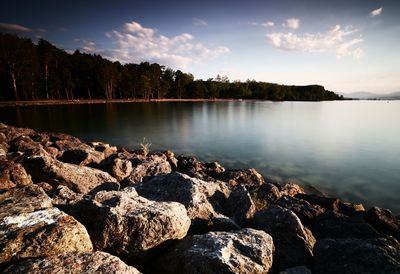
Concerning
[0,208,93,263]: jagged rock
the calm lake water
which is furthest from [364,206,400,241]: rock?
[0,208,93,263]: jagged rock

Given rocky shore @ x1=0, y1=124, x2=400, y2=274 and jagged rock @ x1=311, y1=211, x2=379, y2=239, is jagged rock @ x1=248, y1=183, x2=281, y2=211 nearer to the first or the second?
rocky shore @ x1=0, y1=124, x2=400, y2=274

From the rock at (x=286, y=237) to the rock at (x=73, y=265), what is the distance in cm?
404

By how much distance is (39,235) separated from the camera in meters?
4.28

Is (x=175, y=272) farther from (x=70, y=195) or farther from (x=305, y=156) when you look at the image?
(x=305, y=156)

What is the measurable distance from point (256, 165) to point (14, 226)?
20093 millimetres

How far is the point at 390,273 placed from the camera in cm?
536

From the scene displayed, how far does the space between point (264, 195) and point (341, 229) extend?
12.3 feet

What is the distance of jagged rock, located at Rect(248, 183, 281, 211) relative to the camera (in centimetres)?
1097

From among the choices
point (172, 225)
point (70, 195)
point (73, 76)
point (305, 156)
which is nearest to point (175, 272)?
point (172, 225)

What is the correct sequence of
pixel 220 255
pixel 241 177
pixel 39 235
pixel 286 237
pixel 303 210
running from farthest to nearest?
pixel 241 177
pixel 303 210
pixel 286 237
pixel 220 255
pixel 39 235

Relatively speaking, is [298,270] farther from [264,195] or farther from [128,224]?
[264,195]

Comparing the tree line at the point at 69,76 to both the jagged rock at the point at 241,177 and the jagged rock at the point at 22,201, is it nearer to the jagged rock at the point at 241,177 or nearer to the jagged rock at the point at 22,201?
the jagged rock at the point at 241,177

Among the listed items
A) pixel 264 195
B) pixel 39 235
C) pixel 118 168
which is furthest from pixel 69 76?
pixel 39 235

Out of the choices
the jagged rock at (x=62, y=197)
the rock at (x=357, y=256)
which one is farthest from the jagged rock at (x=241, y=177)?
the jagged rock at (x=62, y=197)
